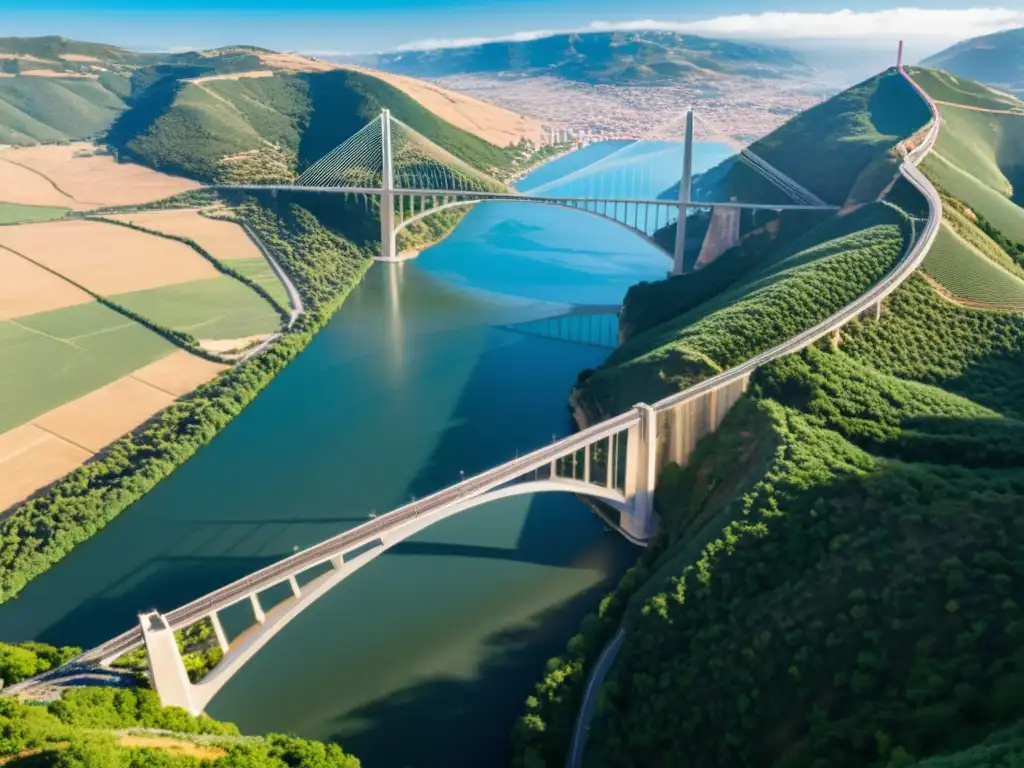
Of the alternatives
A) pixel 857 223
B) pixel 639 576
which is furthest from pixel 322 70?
pixel 639 576

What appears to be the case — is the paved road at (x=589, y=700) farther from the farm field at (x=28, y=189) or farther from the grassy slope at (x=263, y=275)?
the farm field at (x=28, y=189)

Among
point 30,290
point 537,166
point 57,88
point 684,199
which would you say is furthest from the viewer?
point 537,166

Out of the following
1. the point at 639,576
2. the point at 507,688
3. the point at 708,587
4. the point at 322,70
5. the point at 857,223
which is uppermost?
the point at 322,70

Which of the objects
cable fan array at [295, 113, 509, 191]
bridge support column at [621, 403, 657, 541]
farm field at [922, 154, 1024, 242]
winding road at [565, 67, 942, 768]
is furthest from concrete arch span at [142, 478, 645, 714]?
cable fan array at [295, 113, 509, 191]

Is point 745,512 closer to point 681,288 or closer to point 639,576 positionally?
point 639,576

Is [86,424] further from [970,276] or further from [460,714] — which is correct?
[970,276]

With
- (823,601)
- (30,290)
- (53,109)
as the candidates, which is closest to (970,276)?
(823,601)

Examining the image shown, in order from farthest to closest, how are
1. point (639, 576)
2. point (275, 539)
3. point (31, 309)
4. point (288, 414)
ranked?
point (31, 309) → point (288, 414) → point (275, 539) → point (639, 576)
